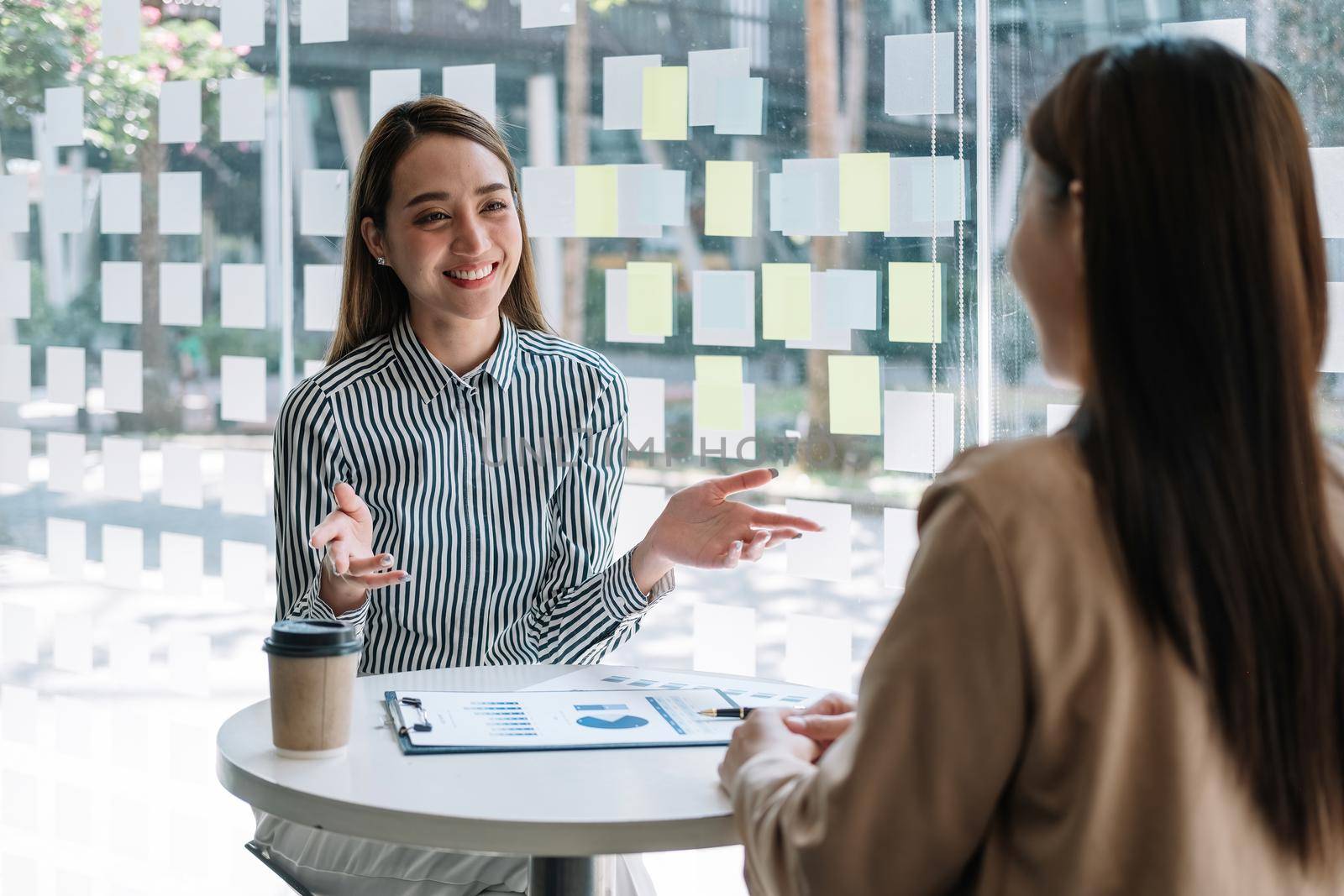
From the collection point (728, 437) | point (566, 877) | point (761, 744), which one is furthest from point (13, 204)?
point (761, 744)

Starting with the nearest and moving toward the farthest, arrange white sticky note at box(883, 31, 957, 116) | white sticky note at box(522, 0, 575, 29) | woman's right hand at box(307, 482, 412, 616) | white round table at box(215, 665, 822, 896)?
white round table at box(215, 665, 822, 896), woman's right hand at box(307, 482, 412, 616), white sticky note at box(883, 31, 957, 116), white sticky note at box(522, 0, 575, 29)

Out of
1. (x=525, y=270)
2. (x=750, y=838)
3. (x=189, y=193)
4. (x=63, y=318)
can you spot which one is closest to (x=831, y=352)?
(x=525, y=270)

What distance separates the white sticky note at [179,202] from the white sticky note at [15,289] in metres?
0.50

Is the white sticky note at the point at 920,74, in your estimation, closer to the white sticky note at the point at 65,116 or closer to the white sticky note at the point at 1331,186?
the white sticky note at the point at 1331,186

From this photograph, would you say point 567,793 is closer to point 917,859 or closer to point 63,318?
point 917,859

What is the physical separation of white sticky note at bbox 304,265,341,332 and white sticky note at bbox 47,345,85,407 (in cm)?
78

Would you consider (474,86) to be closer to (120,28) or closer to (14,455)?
(120,28)

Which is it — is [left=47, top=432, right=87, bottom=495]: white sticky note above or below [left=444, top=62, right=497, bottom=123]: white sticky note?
below

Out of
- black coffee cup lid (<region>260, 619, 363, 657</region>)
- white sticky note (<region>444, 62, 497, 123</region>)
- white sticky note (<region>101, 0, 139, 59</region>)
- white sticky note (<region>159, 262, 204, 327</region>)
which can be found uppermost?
white sticky note (<region>101, 0, 139, 59</region>)

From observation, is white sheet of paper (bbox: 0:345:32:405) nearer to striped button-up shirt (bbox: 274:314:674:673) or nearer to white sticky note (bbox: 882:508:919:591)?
striped button-up shirt (bbox: 274:314:674:673)

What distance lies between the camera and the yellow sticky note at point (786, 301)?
98.9 inches

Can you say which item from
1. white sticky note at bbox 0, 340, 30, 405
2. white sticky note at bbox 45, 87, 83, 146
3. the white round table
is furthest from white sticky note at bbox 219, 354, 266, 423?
the white round table

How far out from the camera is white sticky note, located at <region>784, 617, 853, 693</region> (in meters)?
2.55

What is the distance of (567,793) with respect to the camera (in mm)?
1193
